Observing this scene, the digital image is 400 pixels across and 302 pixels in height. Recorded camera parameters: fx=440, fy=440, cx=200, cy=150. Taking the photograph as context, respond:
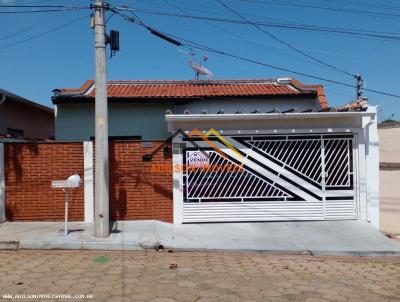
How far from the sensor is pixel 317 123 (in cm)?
1059

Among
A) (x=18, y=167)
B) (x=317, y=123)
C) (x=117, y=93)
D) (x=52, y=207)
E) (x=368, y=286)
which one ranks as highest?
(x=117, y=93)

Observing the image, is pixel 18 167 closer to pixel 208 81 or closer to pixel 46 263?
pixel 46 263

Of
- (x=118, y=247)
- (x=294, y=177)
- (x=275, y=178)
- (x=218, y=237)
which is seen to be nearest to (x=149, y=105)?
(x=275, y=178)

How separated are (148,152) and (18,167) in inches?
119

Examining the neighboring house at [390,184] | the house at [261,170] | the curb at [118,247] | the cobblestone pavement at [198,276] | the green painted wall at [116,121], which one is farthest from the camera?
the green painted wall at [116,121]

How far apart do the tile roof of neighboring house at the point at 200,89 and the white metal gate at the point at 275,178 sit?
3.12m

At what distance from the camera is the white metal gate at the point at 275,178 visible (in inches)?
416

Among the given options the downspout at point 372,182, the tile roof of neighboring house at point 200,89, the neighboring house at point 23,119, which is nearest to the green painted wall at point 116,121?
the tile roof of neighboring house at point 200,89

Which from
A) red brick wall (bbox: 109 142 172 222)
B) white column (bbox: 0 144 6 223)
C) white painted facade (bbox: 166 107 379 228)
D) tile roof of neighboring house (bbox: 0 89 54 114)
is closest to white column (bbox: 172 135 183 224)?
white painted facade (bbox: 166 107 379 228)

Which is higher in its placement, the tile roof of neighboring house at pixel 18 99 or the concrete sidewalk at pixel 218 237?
the tile roof of neighboring house at pixel 18 99

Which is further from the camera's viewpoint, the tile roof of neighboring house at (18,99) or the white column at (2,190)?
the tile roof of neighboring house at (18,99)

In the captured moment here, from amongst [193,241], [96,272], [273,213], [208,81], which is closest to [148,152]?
[193,241]

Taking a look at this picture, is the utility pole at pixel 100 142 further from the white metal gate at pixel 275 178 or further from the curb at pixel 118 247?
the white metal gate at pixel 275 178

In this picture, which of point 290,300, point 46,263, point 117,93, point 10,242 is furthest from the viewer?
point 117,93
